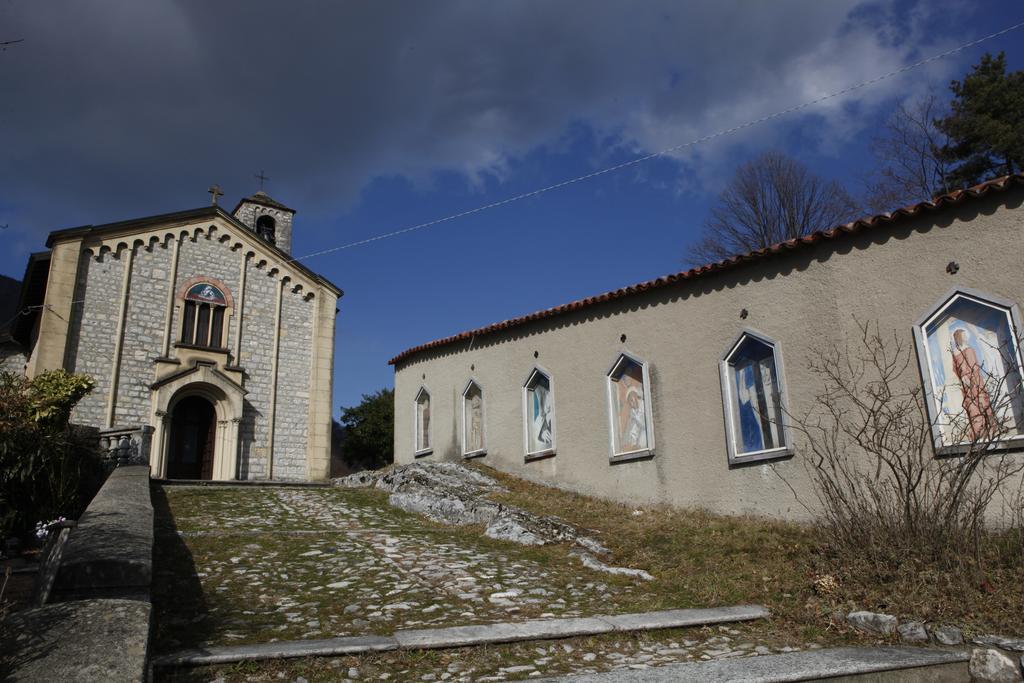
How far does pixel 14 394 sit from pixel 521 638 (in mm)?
8692

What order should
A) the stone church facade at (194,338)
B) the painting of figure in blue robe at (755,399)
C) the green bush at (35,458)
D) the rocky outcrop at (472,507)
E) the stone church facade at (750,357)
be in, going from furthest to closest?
the stone church facade at (194,338) < the painting of figure in blue robe at (755,399) < the green bush at (35,458) < the rocky outcrop at (472,507) < the stone church facade at (750,357)

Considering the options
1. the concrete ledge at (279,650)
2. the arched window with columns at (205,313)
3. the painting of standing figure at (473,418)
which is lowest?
the concrete ledge at (279,650)

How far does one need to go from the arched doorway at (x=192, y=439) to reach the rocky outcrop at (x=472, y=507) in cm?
562

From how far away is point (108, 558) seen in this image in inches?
198

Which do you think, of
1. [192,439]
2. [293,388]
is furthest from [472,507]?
[192,439]

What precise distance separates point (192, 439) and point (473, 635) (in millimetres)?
17158

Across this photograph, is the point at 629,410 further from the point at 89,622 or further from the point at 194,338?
the point at 194,338

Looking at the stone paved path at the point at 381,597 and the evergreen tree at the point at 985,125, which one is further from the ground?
the evergreen tree at the point at 985,125

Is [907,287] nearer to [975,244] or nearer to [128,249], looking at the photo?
[975,244]

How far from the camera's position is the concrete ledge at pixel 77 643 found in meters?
3.28

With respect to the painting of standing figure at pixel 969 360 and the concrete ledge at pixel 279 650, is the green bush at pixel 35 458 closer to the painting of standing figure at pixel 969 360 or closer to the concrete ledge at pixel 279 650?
the concrete ledge at pixel 279 650

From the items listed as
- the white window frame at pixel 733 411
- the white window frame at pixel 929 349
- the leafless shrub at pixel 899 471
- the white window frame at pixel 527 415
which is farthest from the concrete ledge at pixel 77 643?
the white window frame at pixel 527 415

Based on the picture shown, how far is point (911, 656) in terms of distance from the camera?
16.5ft

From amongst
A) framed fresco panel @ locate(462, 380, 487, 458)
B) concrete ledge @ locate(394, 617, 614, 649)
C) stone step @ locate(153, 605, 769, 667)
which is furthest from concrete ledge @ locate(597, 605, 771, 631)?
framed fresco panel @ locate(462, 380, 487, 458)
